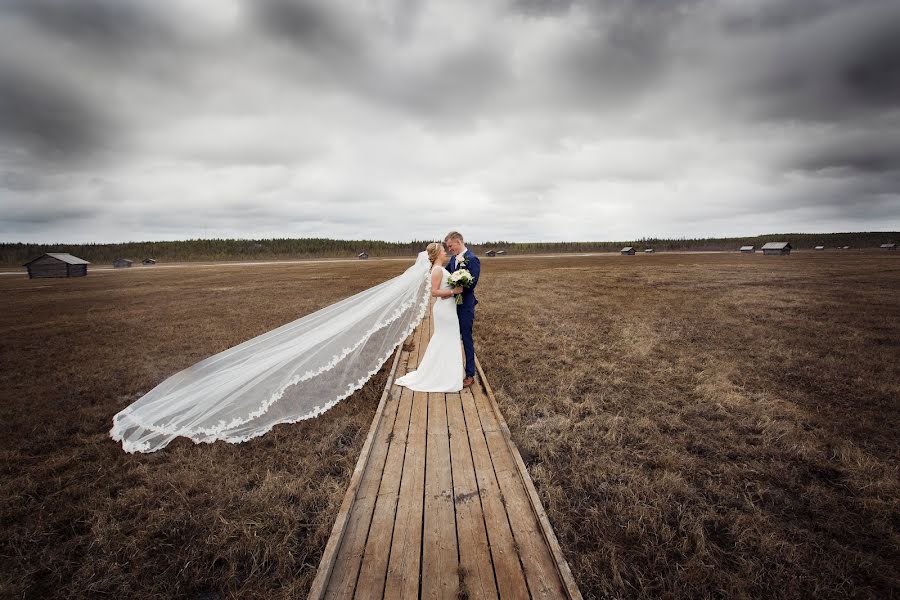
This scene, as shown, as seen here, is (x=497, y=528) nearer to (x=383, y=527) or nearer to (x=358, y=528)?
(x=383, y=527)

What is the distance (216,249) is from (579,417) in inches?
4867

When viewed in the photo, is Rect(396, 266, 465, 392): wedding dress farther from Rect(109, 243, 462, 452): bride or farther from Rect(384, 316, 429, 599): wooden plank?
Rect(384, 316, 429, 599): wooden plank

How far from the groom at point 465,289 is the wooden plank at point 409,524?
64.0 inches

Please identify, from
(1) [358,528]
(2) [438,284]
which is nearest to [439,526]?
(1) [358,528]

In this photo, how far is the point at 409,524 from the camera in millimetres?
3082

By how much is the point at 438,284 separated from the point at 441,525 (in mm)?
3584

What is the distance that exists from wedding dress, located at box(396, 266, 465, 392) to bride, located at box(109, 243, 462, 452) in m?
0.02

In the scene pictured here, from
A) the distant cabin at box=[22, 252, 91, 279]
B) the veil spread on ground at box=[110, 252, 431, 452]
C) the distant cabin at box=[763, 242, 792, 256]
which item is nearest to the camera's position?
the veil spread on ground at box=[110, 252, 431, 452]

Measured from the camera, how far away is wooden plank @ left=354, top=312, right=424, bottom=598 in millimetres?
2541

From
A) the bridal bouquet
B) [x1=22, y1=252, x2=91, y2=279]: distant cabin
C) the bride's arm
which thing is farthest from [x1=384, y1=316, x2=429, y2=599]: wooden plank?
[x1=22, y1=252, x2=91, y2=279]: distant cabin

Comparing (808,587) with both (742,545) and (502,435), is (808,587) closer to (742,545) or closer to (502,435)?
(742,545)

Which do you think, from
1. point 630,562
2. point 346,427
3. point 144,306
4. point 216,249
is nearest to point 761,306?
point 630,562

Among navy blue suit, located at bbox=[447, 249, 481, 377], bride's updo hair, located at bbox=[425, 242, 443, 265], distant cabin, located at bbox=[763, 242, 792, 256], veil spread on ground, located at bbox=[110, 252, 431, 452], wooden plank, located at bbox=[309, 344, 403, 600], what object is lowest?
wooden plank, located at bbox=[309, 344, 403, 600]

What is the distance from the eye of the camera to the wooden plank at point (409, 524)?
2.53 meters
